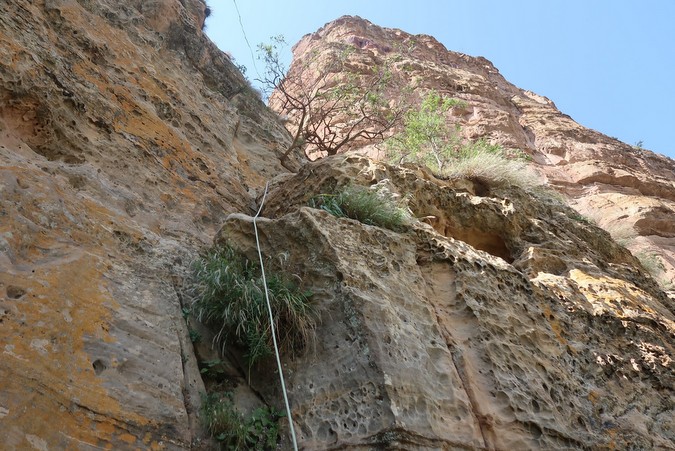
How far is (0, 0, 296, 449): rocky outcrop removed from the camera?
333 cm

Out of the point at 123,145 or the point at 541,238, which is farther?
the point at 541,238

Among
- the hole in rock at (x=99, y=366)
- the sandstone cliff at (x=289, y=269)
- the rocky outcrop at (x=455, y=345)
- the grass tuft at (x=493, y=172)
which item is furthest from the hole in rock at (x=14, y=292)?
the grass tuft at (x=493, y=172)

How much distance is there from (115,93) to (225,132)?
8.97 feet

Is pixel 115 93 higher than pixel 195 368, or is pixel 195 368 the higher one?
pixel 115 93

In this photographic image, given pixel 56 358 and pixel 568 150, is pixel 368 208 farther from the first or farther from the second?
pixel 568 150

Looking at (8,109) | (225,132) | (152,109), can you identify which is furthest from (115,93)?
(225,132)

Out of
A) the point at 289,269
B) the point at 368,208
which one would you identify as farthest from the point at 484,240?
the point at 289,269

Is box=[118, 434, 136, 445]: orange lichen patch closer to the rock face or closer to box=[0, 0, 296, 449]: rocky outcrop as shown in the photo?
box=[0, 0, 296, 449]: rocky outcrop

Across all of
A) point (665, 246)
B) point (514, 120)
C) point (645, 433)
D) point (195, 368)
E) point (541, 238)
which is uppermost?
point (514, 120)

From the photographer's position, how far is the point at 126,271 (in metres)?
4.57

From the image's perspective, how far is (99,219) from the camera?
4.84 m

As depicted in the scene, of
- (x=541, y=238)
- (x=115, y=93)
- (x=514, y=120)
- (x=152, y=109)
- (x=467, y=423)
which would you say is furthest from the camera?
(x=514, y=120)

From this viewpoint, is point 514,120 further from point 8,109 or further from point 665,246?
point 8,109

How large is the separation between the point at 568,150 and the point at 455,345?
21.3m
